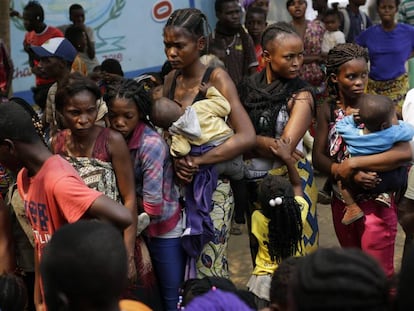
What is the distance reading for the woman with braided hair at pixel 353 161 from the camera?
12.5ft

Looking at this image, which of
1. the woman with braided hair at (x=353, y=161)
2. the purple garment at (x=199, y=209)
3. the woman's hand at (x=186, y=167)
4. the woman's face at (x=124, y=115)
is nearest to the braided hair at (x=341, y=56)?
the woman with braided hair at (x=353, y=161)

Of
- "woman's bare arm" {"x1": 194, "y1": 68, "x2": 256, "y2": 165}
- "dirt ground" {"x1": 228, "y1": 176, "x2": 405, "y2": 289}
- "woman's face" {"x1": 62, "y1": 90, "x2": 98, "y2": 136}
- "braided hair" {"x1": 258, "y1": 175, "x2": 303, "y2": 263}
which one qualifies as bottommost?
"dirt ground" {"x1": 228, "y1": 176, "x2": 405, "y2": 289}

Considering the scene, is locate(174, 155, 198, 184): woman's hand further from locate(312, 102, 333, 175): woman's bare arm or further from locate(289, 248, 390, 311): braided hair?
locate(289, 248, 390, 311): braided hair

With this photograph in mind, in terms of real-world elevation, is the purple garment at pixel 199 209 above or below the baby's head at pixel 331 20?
below

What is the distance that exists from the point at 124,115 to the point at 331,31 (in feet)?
16.1

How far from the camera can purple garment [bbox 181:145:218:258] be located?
12.4ft

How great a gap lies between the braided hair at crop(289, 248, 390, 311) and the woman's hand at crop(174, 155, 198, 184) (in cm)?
185

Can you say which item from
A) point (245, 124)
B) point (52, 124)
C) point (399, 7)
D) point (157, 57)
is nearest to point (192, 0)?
point (157, 57)

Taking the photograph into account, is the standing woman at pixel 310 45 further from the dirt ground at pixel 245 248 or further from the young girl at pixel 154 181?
the young girl at pixel 154 181

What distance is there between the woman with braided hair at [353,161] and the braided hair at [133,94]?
1041mm

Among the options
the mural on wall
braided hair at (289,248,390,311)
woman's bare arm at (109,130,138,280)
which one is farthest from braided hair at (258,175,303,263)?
the mural on wall

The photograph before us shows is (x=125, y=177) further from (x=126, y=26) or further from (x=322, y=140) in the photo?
(x=126, y=26)

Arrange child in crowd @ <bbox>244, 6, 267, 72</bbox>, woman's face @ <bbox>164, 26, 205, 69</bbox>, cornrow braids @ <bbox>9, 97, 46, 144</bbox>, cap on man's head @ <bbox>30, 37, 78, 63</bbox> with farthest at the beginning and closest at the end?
1. child in crowd @ <bbox>244, 6, 267, 72</bbox>
2. cap on man's head @ <bbox>30, 37, 78, 63</bbox>
3. woman's face @ <bbox>164, 26, 205, 69</bbox>
4. cornrow braids @ <bbox>9, 97, 46, 144</bbox>

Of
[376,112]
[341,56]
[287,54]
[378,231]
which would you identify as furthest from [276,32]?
[378,231]
